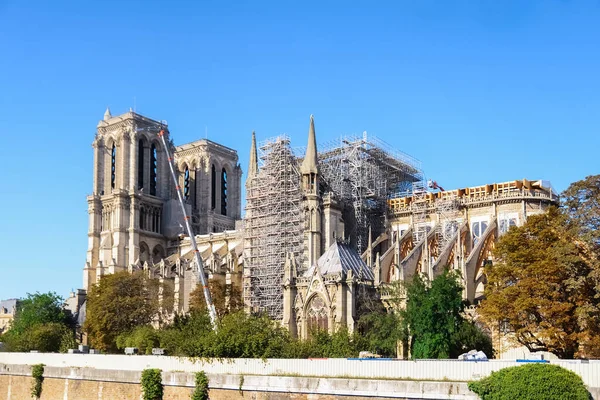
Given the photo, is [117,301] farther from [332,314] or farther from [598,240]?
[598,240]

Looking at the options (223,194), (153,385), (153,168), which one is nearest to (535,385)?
(153,385)

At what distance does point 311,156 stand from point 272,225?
651 centimetres

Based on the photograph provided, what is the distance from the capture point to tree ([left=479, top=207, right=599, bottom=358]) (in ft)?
122

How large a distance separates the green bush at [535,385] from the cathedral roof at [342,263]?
26400mm

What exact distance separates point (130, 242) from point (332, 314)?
142 ft

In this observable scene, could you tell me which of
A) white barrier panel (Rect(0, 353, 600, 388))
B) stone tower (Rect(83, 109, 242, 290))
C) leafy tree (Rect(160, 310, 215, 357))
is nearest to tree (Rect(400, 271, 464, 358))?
white barrier panel (Rect(0, 353, 600, 388))

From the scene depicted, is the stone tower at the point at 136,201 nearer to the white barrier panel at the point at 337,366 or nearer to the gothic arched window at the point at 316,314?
the gothic arched window at the point at 316,314

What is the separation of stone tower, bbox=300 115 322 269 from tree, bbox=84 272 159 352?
47.9 feet

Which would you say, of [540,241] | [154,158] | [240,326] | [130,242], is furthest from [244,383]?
[154,158]

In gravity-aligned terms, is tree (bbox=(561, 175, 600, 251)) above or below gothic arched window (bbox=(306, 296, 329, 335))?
above

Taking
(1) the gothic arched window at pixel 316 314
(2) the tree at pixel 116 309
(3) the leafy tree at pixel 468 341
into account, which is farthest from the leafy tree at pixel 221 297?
(3) the leafy tree at pixel 468 341

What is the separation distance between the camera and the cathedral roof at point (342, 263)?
54281mm

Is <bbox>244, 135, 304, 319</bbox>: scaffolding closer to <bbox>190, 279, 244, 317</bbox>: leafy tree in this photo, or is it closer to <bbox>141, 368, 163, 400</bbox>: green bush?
<bbox>190, 279, 244, 317</bbox>: leafy tree

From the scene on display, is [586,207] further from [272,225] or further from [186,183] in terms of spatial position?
[186,183]
